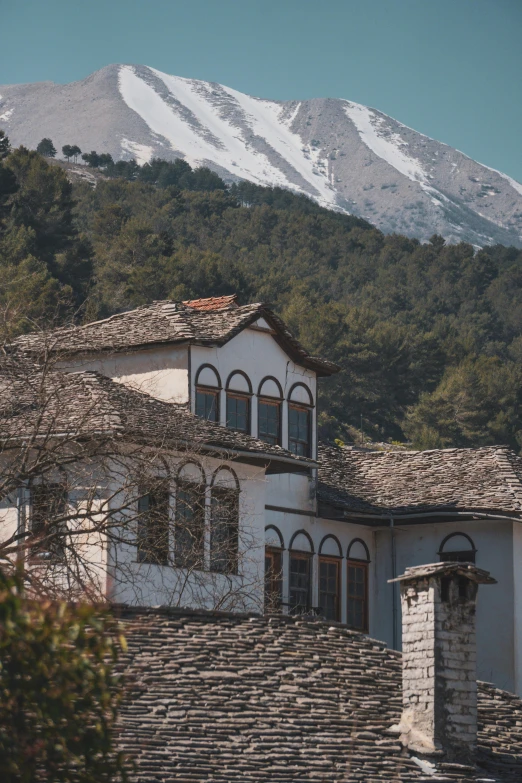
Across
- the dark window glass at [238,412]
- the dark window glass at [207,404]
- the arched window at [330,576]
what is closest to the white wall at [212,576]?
the dark window glass at [207,404]

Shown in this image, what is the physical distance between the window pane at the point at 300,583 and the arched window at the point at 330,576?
1.77ft

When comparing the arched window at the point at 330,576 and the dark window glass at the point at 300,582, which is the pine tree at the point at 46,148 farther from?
the dark window glass at the point at 300,582

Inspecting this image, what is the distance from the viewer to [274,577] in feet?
97.3

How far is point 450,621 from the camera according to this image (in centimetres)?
1769

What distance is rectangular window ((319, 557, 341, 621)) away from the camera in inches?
1268

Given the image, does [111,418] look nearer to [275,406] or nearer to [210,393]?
[210,393]

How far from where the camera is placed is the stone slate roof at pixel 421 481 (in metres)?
31.7

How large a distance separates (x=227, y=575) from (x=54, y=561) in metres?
6.69

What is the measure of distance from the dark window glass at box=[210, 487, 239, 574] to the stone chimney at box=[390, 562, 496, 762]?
8943 mm

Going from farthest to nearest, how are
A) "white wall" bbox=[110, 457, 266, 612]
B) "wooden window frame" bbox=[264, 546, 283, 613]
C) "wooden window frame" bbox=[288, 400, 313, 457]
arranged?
1. "wooden window frame" bbox=[288, 400, 313, 457]
2. "wooden window frame" bbox=[264, 546, 283, 613]
3. "white wall" bbox=[110, 457, 266, 612]

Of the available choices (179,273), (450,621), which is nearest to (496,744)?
(450,621)

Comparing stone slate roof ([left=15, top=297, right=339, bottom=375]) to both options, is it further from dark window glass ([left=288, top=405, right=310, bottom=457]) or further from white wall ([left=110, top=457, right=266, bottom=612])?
white wall ([left=110, top=457, right=266, bottom=612])

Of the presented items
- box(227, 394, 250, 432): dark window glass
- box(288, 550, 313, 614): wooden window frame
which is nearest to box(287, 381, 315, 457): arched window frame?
box(227, 394, 250, 432): dark window glass

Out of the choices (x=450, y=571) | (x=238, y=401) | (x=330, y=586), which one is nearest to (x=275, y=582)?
(x=330, y=586)
